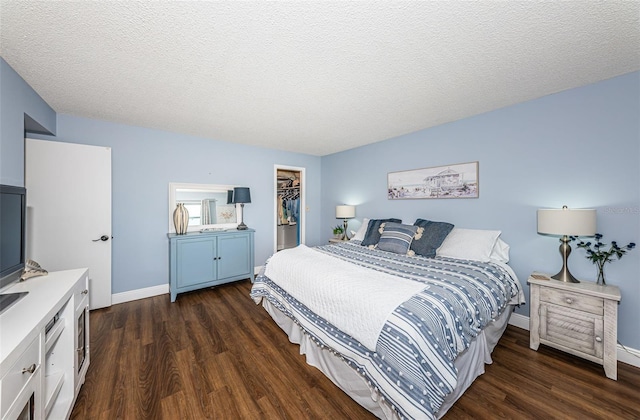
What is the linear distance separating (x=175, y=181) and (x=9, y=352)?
297 cm

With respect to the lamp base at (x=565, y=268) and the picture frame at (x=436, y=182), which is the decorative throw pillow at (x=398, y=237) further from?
the lamp base at (x=565, y=268)

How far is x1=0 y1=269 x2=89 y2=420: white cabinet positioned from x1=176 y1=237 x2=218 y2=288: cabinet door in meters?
1.40

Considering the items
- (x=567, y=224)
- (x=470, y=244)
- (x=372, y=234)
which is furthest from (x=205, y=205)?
(x=567, y=224)

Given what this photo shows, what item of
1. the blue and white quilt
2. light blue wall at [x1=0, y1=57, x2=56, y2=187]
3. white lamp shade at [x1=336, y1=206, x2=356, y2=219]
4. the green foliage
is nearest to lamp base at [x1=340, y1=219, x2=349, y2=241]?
white lamp shade at [x1=336, y1=206, x2=356, y2=219]

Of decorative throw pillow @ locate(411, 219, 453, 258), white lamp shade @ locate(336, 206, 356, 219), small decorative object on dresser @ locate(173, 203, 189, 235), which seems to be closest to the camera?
decorative throw pillow @ locate(411, 219, 453, 258)

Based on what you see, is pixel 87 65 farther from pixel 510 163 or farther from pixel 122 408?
pixel 510 163

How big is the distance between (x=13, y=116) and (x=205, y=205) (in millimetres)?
2080

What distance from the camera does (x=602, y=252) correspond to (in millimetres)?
2029

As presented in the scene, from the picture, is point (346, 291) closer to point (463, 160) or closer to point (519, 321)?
point (519, 321)

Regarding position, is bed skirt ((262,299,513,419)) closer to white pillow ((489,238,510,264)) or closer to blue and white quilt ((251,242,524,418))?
blue and white quilt ((251,242,524,418))

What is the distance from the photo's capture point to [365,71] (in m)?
1.86

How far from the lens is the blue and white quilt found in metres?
1.22

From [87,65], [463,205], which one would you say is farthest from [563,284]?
[87,65]

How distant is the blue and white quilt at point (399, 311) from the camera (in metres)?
1.22
